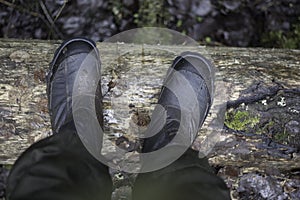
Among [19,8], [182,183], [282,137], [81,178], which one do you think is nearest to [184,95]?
[282,137]

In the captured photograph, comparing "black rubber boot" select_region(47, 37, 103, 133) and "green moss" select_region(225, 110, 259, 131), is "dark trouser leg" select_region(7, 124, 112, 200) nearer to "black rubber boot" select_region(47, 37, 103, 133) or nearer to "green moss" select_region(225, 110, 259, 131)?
"black rubber boot" select_region(47, 37, 103, 133)

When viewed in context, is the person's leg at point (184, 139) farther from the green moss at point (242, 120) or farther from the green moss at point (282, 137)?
the green moss at point (282, 137)

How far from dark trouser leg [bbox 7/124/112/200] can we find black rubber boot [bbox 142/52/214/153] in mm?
345

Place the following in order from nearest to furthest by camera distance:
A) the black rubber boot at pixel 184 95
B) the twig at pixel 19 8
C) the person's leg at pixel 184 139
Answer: the person's leg at pixel 184 139
the black rubber boot at pixel 184 95
the twig at pixel 19 8

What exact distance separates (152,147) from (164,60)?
1.54ft

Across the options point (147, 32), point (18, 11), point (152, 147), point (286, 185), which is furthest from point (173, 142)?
point (18, 11)

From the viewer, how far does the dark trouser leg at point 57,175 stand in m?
1.51

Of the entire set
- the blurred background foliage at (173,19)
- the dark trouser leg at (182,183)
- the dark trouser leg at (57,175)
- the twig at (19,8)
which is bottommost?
the dark trouser leg at (182,183)

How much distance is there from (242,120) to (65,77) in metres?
0.87

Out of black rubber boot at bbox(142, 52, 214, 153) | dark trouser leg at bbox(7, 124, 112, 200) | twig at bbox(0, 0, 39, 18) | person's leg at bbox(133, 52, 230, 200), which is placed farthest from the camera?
twig at bbox(0, 0, 39, 18)

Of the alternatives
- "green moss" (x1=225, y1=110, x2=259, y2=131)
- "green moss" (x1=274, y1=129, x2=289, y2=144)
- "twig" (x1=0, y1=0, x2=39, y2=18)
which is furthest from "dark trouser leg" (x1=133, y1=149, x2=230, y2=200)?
"twig" (x1=0, y1=0, x2=39, y2=18)

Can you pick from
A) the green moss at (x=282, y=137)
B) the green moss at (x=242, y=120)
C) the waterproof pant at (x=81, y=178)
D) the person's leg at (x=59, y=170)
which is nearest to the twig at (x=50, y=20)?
the person's leg at (x=59, y=170)

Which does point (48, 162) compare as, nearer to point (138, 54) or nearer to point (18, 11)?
point (138, 54)

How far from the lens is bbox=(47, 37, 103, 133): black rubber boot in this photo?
2.03m
